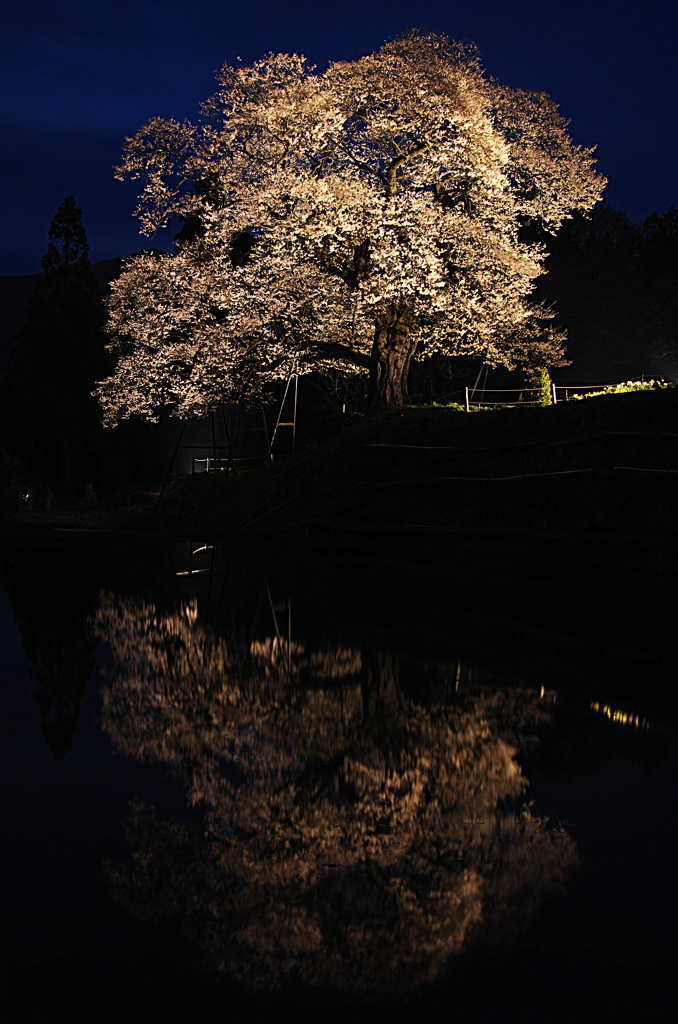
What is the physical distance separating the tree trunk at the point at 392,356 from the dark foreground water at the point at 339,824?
19489 millimetres

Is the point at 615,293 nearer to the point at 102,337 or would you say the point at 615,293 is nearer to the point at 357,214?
the point at 102,337

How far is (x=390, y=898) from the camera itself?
3.64 metres

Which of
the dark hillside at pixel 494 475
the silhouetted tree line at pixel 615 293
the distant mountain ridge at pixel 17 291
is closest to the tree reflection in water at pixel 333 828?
the dark hillside at pixel 494 475

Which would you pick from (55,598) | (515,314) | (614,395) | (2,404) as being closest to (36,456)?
(2,404)

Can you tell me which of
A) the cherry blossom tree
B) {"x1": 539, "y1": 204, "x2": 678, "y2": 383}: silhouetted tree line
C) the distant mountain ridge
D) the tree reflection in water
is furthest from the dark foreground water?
the distant mountain ridge

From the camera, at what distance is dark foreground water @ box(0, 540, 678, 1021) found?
304 cm

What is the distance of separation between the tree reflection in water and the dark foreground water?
15mm

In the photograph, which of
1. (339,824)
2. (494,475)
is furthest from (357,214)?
(339,824)

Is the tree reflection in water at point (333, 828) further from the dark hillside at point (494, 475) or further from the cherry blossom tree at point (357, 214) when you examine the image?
the cherry blossom tree at point (357, 214)

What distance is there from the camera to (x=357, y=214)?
24609 millimetres

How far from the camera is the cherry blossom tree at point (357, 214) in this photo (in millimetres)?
24609

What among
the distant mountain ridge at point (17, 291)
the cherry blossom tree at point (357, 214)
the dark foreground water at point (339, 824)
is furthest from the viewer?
the distant mountain ridge at point (17, 291)

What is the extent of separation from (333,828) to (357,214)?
882 inches

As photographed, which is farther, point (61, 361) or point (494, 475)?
point (61, 361)
